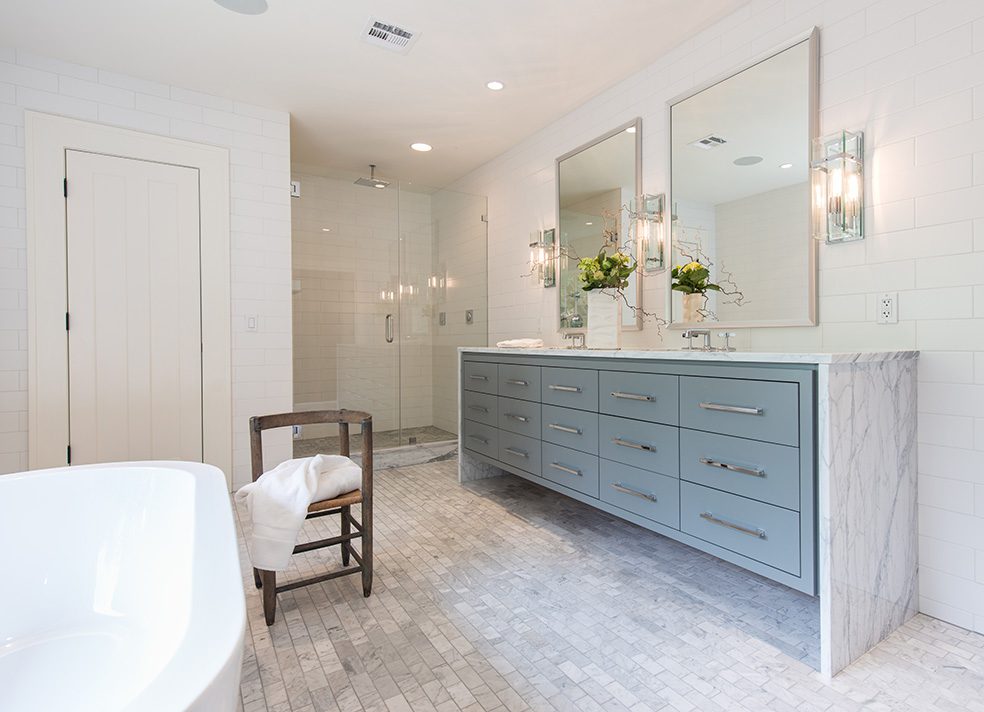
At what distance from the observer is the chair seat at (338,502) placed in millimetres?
1870

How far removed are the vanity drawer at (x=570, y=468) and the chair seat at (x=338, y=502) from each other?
109 cm

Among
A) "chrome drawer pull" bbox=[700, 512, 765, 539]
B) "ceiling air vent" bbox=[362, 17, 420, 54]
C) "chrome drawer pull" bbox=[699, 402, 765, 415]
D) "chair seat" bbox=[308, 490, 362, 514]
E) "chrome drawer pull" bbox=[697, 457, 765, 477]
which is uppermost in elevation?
"ceiling air vent" bbox=[362, 17, 420, 54]

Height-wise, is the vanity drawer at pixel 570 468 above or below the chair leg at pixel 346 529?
above

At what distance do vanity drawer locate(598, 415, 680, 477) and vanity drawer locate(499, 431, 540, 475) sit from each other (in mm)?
552

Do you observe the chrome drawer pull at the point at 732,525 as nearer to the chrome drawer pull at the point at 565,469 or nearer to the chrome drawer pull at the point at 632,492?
the chrome drawer pull at the point at 632,492

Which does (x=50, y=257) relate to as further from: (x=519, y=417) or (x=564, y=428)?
(x=564, y=428)

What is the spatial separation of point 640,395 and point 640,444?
0.21 meters

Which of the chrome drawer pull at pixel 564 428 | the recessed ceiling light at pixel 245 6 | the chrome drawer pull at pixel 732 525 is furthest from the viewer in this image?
the chrome drawer pull at pixel 564 428

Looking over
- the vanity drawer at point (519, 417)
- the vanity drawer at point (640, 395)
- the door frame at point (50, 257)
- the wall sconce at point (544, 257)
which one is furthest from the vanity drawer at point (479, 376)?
the door frame at point (50, 257)

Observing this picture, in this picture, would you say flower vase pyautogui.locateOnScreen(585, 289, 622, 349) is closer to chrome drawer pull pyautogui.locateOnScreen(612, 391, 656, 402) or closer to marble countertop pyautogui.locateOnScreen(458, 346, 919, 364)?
marble countertop pyautogui.locateOnScreen(458, 346, 919, 364)

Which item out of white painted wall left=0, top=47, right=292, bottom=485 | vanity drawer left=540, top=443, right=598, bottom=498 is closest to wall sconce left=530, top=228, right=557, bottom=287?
vanity drawer left=540, top=443, right=598, bottom=498

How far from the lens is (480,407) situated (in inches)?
133

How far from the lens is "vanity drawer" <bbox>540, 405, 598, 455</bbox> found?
7.97 ft

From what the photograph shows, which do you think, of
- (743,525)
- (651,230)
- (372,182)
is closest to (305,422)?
(743,525)
